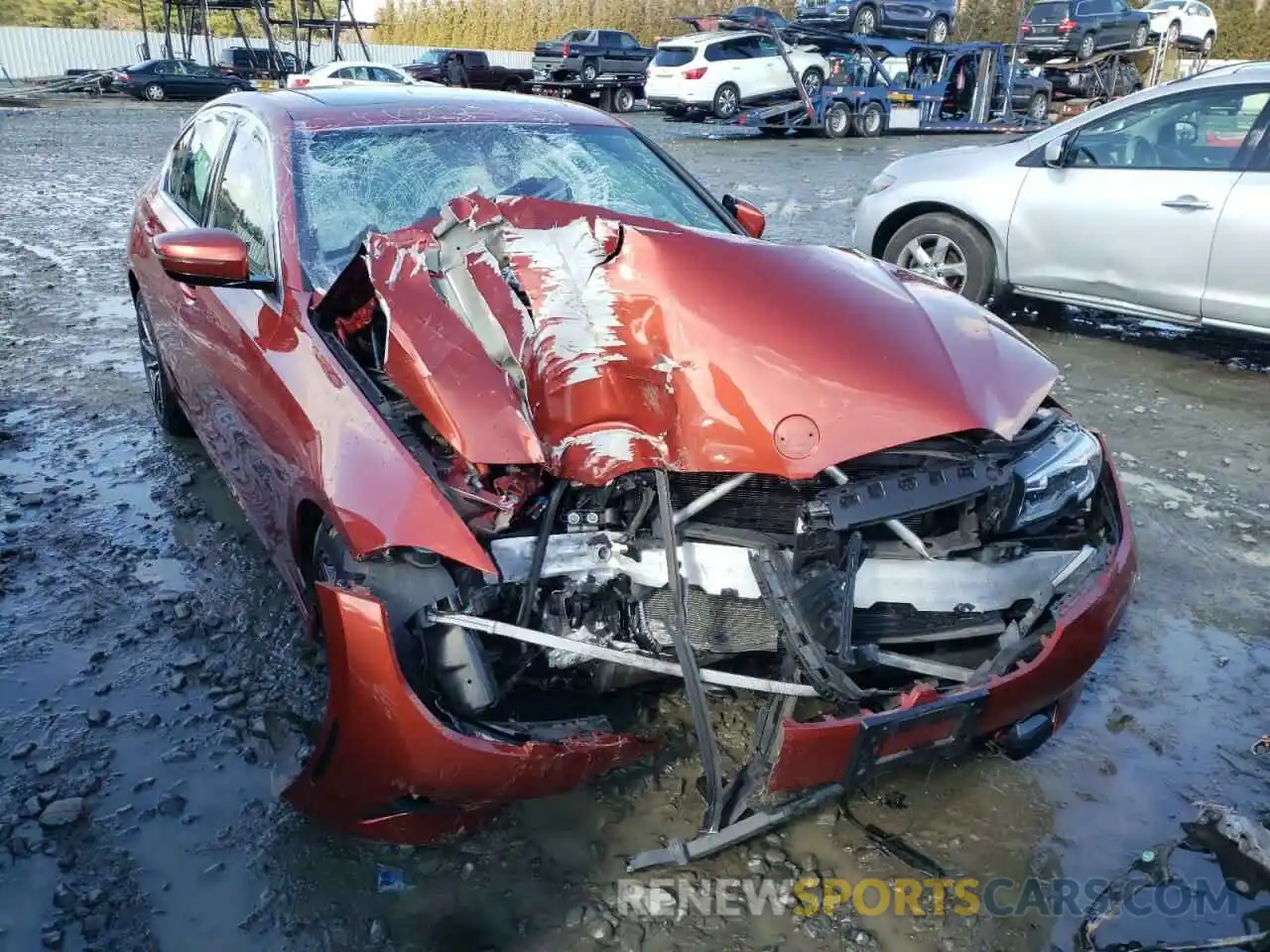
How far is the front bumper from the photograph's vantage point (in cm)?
188

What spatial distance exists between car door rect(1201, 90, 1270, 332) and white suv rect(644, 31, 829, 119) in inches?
564

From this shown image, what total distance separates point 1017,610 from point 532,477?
4.04ft

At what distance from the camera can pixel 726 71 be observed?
735 inches

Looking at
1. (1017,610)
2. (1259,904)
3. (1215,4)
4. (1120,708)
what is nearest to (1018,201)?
(1120,708)

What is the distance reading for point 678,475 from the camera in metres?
2.35

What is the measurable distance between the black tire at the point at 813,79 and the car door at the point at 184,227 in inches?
626

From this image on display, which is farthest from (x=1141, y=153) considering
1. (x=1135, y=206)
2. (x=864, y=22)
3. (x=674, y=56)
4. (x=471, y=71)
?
(x=471, y=71)

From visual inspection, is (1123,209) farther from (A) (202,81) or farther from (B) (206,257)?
(A) (202,81)

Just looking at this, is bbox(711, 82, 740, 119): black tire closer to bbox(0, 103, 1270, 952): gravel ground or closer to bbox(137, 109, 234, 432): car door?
bbox(0, 103, 1270, 952): gravel ground

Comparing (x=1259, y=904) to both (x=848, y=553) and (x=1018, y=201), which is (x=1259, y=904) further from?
(x=1018, y=201)

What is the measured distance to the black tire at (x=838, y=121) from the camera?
17041mm

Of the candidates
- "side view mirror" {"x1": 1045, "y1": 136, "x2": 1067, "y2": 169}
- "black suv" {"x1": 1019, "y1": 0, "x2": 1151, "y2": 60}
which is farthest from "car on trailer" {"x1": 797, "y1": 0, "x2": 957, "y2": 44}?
"side view mirror" {"x1": 1045, "y1": 136, "x2": 1067, "y2": 169}

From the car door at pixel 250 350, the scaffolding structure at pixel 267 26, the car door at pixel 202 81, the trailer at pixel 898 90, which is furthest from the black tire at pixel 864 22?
the car door at pixel 250 350

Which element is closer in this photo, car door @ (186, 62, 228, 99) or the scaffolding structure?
the scaffolding structure
